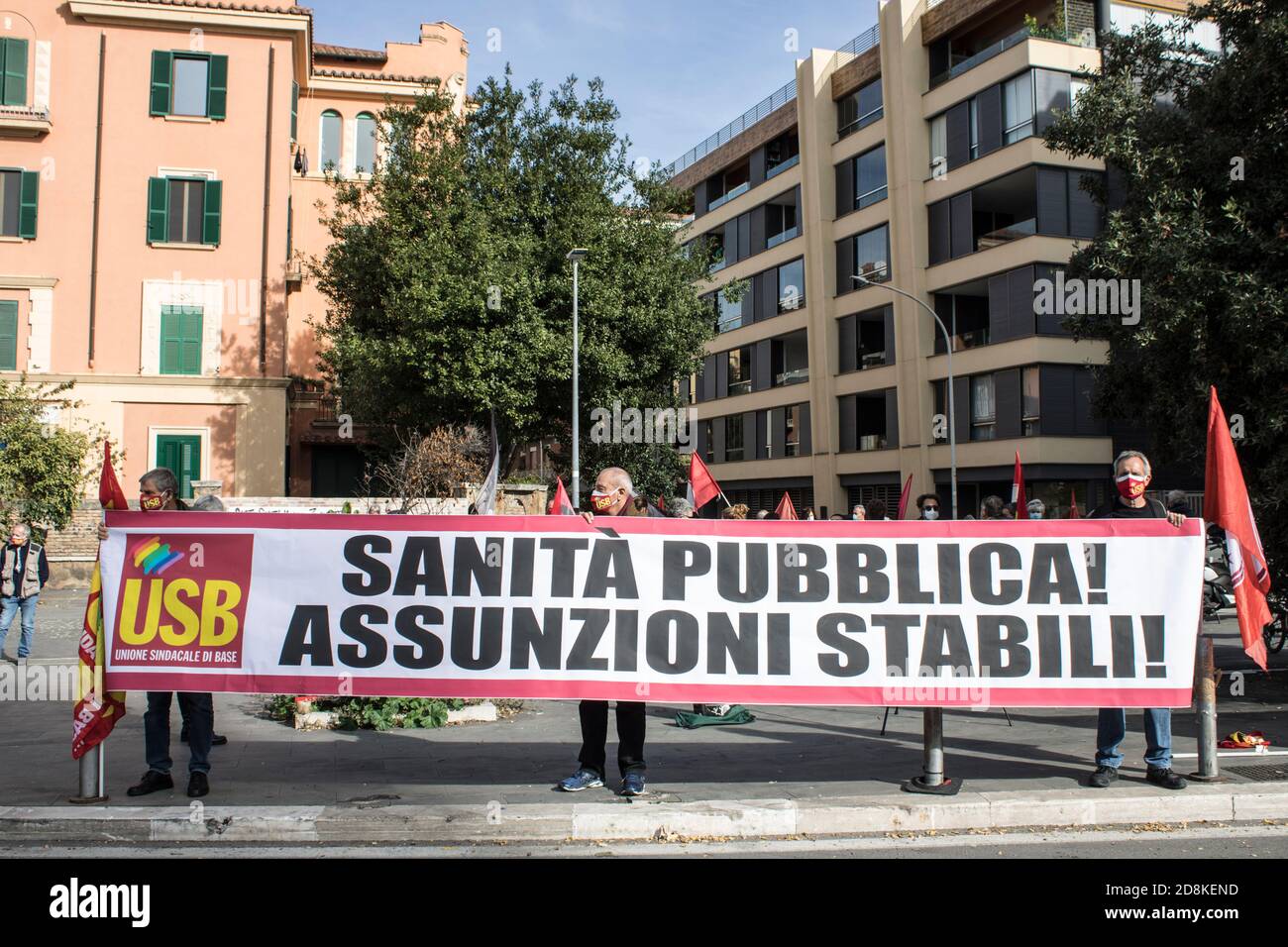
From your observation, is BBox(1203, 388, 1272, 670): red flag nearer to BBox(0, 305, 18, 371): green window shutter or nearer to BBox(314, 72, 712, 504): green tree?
BBox(314, 72, 712, 504): green tree

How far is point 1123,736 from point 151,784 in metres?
5.73

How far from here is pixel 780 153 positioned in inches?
1748

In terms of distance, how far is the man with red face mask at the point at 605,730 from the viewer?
6.14 m

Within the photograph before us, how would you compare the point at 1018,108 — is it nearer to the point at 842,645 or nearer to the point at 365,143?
the point at 365,143

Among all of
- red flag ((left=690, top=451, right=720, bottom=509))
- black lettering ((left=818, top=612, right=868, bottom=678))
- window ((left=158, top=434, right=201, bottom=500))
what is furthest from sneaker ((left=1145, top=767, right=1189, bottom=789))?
window ((left=158, top=434, right=201, bottom=500))

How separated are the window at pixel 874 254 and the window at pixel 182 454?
22.7 m

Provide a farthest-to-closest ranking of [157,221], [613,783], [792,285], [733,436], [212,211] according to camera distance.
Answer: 1. [733,436]
2. [792,285]
3. [212,211]
4. [157,221]
5. [613,783]

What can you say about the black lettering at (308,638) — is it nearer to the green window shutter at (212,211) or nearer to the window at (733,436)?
the green window shutter at (212,211)

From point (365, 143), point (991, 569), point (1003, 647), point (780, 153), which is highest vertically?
point (780, 153)

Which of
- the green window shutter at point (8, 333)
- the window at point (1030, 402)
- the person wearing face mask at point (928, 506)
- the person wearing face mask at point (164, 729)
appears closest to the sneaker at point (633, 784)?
the person wearing face mask at point (164, 729)

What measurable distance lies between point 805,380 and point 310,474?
18881 millimetres

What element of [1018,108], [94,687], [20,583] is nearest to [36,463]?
[20,583]
